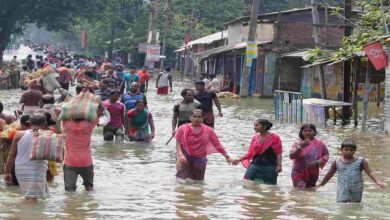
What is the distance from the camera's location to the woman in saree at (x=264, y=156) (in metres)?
12.5

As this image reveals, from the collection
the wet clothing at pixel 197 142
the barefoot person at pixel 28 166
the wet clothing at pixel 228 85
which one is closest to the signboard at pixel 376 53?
the wet clothing at pixel 197 142

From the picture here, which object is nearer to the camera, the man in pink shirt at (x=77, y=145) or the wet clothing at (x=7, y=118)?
the man in pink shirt at (x=77, y=145)

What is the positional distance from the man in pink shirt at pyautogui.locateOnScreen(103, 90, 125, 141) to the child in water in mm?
7292

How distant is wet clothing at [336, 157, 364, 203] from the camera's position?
440 inches

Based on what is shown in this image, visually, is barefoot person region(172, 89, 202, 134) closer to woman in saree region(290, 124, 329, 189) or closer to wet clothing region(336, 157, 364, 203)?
woman in saree region(290, 124, 329, 189)

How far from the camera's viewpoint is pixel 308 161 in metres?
12.4

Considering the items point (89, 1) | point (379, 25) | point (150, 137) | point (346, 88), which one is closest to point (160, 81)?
point (346, 88)

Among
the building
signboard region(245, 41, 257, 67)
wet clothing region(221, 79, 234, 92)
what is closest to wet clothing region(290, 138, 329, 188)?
signboard region(245, 41, 257, 67)

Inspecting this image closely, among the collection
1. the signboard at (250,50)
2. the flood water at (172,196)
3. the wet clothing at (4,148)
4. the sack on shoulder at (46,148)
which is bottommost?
the flood water at (172,196)

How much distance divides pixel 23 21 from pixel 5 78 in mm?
31928

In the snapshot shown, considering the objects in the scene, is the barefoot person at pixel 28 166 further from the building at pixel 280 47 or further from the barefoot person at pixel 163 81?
the building at pixel 280 47

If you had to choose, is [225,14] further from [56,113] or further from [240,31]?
[56,113]

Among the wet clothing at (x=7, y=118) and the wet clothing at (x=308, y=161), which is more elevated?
the wet clothing at (x=7, y=118)

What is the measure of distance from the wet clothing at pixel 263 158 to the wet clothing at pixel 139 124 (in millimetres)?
5406
